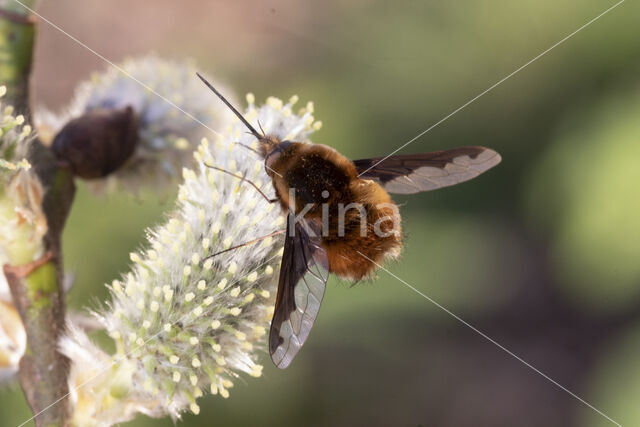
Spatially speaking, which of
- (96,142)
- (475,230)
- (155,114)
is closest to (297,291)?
(96,142)

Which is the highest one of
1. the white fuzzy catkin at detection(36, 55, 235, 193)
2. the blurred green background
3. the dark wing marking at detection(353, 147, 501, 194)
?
the white fuzzy catkin at detection(36, 55, 235, 193)

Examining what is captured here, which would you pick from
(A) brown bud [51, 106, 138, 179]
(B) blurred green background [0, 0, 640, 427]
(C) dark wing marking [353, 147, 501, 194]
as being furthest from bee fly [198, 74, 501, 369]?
(B) blurred green background [0, 0, 640, 427]

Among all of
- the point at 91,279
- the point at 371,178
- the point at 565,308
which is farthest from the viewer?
the point at 565,308

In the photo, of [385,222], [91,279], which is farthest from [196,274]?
[91,279]

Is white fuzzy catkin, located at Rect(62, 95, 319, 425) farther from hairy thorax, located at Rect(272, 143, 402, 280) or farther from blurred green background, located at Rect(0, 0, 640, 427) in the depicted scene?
blurred green background, located at Rect(0, 0, 640, 427)

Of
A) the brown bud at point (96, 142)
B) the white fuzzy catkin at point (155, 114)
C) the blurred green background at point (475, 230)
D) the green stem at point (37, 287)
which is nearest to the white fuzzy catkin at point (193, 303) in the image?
the green stem at point (37, 287)

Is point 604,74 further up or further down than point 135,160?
further down

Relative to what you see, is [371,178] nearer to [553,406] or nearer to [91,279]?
[91,279]
